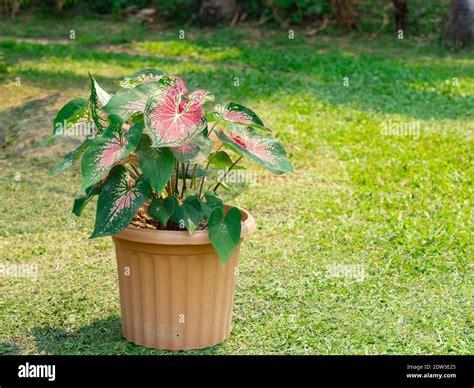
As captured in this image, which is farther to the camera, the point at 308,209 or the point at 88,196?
the point at 308,209

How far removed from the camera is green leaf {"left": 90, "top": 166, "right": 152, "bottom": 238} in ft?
12.8

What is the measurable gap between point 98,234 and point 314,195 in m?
3.07

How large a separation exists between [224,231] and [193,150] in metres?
0.38

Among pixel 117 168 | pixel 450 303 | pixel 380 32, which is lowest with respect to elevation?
pixel 450 303

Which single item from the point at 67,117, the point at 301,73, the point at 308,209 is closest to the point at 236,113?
the point at 67,117

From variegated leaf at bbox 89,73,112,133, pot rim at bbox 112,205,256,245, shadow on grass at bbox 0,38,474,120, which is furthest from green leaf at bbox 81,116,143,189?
shadow on grass at bbox 0,38,474,120

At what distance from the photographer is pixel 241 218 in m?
4.17

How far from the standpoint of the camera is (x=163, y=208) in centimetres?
408

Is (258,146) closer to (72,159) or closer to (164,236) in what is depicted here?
(164,236)

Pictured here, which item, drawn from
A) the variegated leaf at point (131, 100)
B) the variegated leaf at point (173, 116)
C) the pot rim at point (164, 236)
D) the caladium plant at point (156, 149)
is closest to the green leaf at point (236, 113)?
the caladium plant at point (156, 149)

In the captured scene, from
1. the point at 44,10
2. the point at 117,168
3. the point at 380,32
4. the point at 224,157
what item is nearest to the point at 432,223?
the point at 224,157

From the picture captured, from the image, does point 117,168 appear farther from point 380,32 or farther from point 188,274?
point 380,32

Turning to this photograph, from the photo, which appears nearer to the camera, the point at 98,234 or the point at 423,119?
the point at 98,234

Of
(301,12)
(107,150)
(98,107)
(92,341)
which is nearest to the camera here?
(107,150)
